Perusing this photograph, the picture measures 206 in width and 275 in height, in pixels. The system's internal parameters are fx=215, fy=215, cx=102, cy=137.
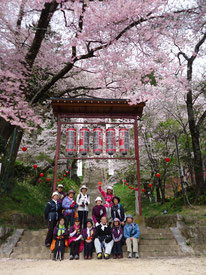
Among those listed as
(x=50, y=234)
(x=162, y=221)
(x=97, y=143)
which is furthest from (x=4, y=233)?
(x=162, y=221)

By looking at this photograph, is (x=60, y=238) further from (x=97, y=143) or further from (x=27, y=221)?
(x=27, y=221)

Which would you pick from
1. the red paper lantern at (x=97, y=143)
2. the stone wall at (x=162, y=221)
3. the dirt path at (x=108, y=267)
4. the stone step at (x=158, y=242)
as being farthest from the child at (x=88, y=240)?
the stone wall at (x=162, y=221)

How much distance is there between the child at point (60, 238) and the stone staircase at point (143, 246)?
250 millimetres

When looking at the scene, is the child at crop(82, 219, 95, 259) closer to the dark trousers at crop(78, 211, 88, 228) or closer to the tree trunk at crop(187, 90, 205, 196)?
the dark trousers at crop(78, 211, 88, 228)

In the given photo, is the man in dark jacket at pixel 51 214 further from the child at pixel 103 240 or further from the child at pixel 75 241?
the child at pixel 103 240

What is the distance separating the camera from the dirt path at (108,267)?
14.5 ft

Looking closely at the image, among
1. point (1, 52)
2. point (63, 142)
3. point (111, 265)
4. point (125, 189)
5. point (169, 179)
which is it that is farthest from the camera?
point (125, 189)

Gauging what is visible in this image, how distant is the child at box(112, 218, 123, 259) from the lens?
5743mm

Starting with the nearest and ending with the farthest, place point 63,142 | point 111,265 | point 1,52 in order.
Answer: point 111,265 → point 1,52 → point 63,142

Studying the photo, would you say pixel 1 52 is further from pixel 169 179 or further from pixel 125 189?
pixel 125 189

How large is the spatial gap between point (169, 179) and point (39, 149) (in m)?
8.82

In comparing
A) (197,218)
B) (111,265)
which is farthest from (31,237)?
(197,218)

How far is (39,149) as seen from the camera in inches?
566

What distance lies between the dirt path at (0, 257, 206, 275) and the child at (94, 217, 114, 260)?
0.33m
